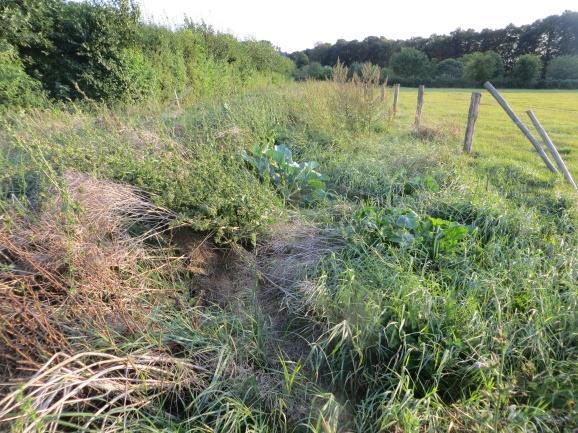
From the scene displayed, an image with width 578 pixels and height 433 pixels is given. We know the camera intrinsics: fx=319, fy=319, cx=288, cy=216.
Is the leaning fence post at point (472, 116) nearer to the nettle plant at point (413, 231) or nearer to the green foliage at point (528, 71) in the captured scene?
the nettle plant at point (413, 231)

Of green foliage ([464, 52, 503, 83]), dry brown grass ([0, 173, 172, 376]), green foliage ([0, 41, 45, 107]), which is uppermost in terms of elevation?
green foliage ([464, 52, 503, 83])

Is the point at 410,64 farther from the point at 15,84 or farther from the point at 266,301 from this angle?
the point at 266,301

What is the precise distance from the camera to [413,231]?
2990mm

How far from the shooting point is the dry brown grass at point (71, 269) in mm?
1635

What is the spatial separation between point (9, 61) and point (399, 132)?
829cm

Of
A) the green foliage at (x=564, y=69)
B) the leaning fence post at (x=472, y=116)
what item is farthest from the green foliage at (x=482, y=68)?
the leaning fence post at (x=472, y=116)

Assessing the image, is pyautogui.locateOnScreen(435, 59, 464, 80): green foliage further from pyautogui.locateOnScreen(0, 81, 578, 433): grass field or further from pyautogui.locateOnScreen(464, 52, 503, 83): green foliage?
pyautogui.locateOnScreen(0, 81, 578, 433): grass field

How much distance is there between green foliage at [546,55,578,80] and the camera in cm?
4128

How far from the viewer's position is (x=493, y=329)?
6.66ft

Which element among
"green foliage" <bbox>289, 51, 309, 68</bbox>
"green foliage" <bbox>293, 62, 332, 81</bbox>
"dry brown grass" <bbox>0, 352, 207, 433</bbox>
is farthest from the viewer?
"green foliage" <bbox>289, 51, 309, 68</bbox>

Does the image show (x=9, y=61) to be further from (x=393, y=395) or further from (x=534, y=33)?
(x=534, y=33)

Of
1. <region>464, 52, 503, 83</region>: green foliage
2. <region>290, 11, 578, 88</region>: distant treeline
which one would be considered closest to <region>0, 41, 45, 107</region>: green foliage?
<region>290, 11, 578, 88</region>: distant treeline

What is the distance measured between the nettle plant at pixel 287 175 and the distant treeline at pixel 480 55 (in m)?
32.3

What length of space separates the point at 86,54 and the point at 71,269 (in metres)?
7.66
